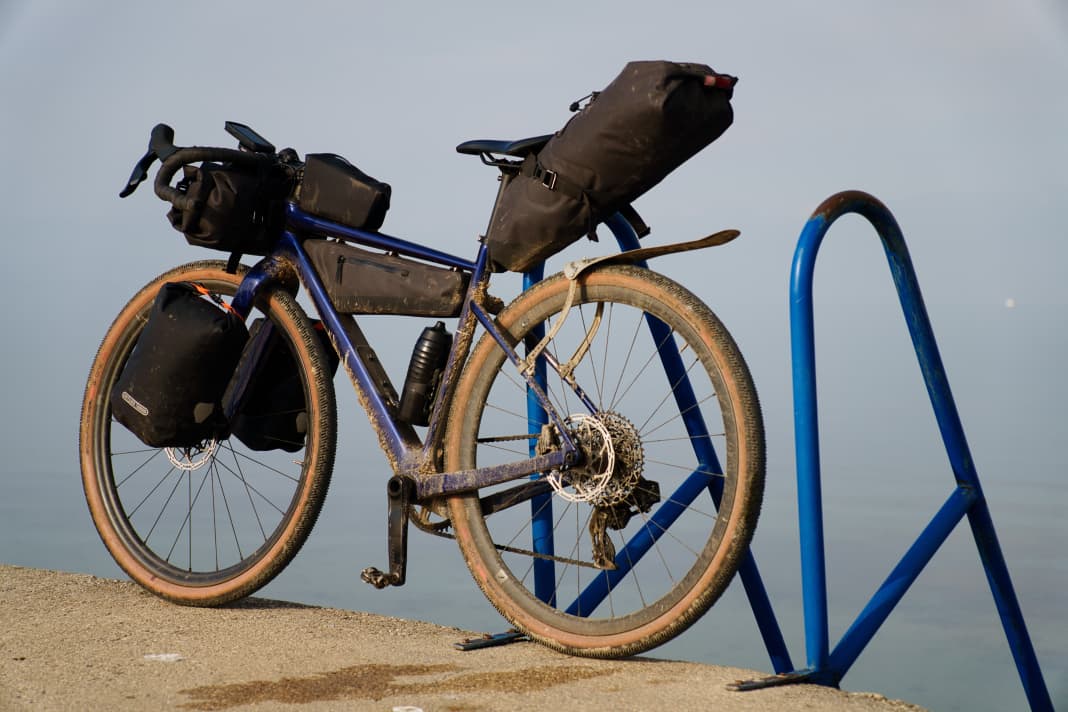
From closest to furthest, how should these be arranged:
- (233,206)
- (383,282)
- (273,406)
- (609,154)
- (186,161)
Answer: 1. (609,154)
2. (383,282)
3. (233,206)
4. (186,161)
5. (273,406)

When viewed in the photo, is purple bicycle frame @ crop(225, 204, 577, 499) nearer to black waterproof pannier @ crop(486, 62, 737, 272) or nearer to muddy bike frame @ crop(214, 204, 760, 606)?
muddy bike frame @ crop(214, 204, 760, 606)

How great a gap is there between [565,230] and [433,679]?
1298 millimetres

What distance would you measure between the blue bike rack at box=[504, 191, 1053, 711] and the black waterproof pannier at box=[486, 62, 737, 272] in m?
0.35

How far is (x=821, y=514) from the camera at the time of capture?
322cm

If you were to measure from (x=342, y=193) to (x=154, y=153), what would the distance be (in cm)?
88

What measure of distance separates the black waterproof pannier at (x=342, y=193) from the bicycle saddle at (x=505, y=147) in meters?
0.43

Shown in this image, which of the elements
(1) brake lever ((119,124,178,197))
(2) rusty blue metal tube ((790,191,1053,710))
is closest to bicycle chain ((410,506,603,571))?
(2) rusty blue metal tube ((790,191,1053,710))

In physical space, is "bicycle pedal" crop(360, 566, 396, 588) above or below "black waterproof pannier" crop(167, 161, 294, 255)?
below

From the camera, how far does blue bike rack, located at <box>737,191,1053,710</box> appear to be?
10.5 feet

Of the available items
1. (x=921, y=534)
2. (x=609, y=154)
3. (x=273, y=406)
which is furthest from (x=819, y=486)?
(x=273, y=406)

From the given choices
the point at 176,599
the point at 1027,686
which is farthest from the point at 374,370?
the point at 1027,686

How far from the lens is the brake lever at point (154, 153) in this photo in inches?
172

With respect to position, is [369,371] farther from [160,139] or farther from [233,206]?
[160,139]

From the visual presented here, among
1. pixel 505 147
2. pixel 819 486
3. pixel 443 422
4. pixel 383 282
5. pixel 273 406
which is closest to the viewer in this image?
pixel 819 486
